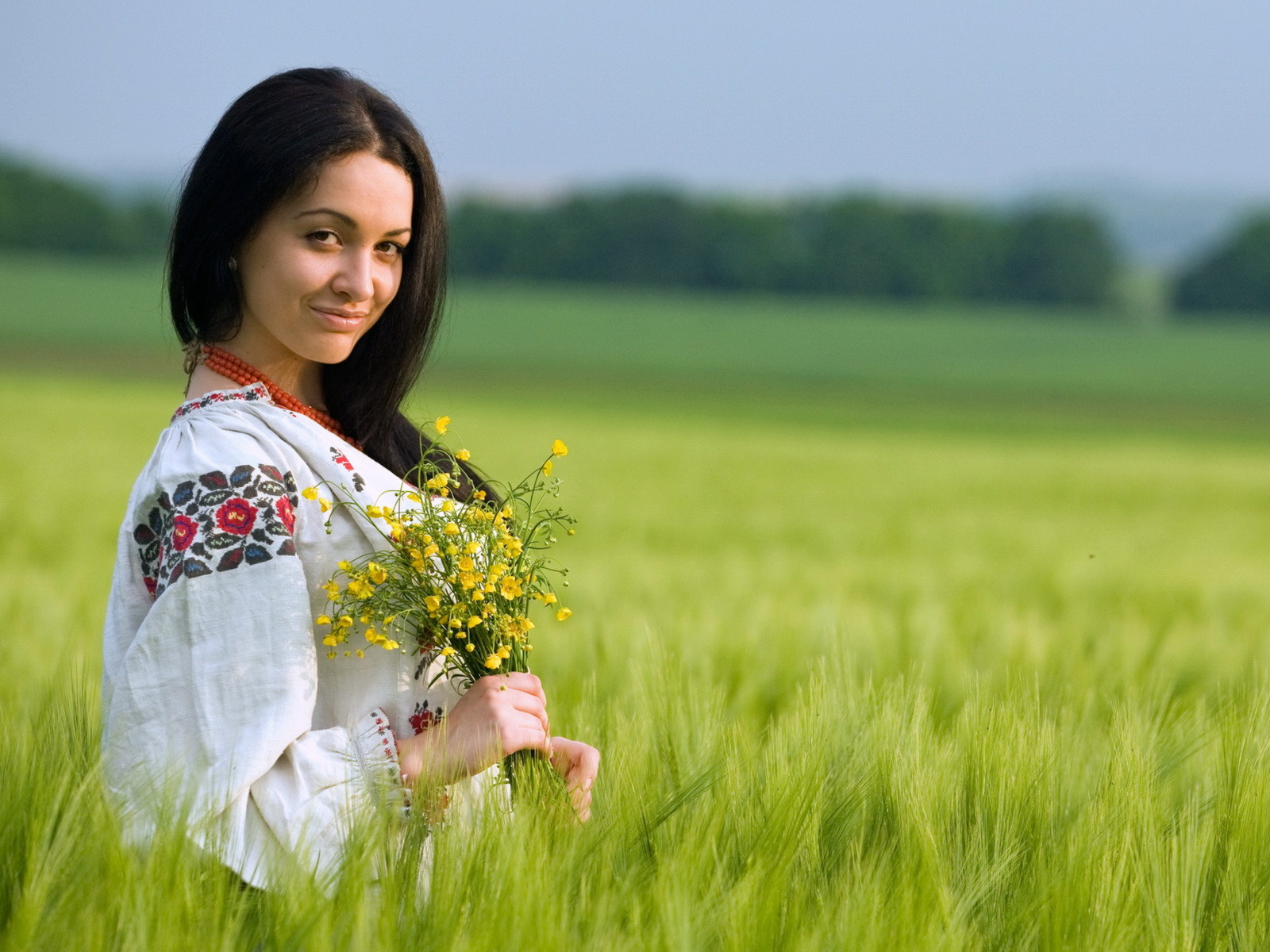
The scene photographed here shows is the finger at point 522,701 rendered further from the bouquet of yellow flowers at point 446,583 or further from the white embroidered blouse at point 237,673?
the white embroidered blouse at point 237,673

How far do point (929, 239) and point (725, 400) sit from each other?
106 feet

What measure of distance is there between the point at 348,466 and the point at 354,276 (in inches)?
9.8

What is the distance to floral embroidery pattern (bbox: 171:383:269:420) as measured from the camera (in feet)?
5.53

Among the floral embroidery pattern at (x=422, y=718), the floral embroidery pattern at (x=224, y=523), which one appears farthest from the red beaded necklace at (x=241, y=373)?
the floral embroidery pattern at (x=422, y=718)

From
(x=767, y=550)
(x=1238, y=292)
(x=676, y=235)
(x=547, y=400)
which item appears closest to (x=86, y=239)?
(x=676, y=235)

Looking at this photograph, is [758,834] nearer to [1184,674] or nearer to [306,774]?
[306,774]

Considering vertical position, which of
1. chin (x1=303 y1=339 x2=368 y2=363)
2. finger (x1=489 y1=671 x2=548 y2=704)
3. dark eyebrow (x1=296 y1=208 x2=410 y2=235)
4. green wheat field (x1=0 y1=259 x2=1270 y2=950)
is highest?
dark eyebrow (x1=296 y1=208 x2=410 y2=235)

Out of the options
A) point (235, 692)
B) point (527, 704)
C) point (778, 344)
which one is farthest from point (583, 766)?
point (778, 344)

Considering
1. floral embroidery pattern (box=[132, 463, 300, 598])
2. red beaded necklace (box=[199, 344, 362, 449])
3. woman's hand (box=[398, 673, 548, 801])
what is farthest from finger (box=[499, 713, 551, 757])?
A: red beaded necklace (box=[199, 344, 362, 449])

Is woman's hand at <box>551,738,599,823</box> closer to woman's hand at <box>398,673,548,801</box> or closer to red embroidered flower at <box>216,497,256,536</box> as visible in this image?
woman's hand at <box>398,673,548,801</box>

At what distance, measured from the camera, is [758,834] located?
64.6 inches

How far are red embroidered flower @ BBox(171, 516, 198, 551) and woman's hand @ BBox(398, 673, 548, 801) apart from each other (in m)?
0.33

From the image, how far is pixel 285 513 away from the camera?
1559 millimetres

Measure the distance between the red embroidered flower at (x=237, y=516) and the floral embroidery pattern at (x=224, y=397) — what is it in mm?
190
